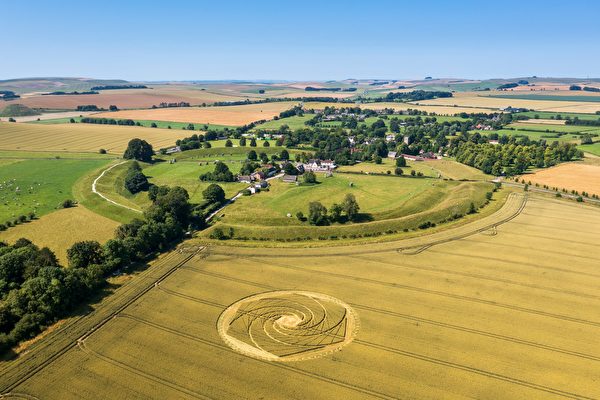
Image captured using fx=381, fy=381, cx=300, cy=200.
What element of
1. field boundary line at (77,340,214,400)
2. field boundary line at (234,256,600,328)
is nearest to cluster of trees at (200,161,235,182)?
field boundary line at (234,256,600,328)

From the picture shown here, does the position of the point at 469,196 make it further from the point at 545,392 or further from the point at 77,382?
the point at 77,382

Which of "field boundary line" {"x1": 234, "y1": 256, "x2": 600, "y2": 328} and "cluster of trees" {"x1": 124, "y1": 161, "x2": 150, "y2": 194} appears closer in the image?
"field boundary line" {"x1": 234, "y1": 256, "x2": 600, "y2": 328}

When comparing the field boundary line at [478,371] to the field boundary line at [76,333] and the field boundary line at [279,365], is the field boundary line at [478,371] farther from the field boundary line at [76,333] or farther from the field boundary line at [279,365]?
the field boundary line at [76,333]

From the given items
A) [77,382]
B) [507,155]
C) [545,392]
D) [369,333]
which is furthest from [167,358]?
[507,155]

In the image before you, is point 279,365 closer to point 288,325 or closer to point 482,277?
point 288,325

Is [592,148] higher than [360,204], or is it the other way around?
[592,148]

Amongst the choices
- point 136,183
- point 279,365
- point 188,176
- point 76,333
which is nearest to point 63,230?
point 136,183

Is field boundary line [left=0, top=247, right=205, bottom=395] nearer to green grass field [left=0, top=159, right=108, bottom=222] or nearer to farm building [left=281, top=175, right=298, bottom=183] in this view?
green grass field [left=0, top=159, right=108, bottom=222]
